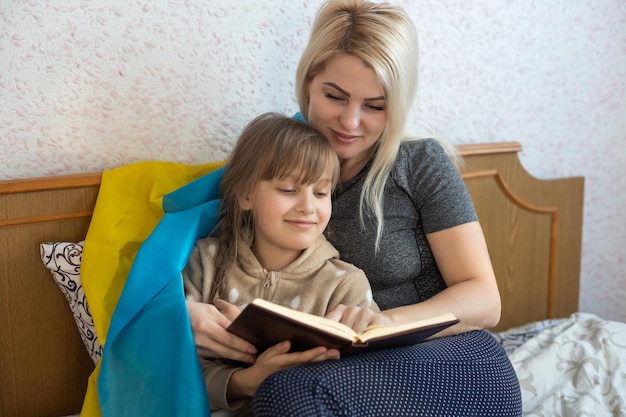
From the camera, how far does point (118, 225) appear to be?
1564 mm

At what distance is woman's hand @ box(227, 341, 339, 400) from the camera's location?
4.18ft

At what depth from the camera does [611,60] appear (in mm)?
2299

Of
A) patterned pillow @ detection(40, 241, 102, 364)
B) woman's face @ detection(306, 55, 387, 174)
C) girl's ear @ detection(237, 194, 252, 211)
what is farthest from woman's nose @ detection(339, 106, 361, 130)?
patterned pillow @ detection(40, 241, 102, 364)

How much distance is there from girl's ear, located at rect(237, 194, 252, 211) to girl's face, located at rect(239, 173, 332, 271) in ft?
0.05

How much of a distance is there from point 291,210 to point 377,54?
356 mm

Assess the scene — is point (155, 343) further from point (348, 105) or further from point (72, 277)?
point (348, 105)

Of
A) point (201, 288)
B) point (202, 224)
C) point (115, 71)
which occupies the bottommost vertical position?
point (201, 288)

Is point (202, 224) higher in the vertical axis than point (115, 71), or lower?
lower

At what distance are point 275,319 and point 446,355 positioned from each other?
357 mm

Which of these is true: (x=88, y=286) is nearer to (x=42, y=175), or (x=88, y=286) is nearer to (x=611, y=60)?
(x=42, y=175)

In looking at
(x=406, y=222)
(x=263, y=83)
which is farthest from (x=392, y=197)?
(x=263, y=83)

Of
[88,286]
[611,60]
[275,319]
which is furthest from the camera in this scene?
[611,60]

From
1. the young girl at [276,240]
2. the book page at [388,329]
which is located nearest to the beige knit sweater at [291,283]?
the young girl at [276,240]

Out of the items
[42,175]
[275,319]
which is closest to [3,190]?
[42,175]
